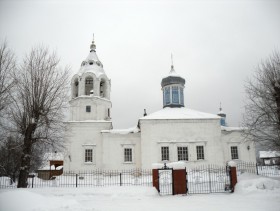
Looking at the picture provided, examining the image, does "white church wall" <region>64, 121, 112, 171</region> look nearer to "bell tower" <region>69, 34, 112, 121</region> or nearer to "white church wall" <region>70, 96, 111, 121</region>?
"white church wall" <region>70, 96, 111, 121</region>

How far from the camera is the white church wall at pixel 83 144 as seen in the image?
24.4 metres

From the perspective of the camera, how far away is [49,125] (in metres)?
15.5

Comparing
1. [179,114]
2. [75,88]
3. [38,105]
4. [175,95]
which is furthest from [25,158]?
[175,95]

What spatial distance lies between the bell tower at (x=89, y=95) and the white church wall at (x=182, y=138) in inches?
179

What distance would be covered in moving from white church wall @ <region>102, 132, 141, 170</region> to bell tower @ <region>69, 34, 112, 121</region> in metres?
2.42

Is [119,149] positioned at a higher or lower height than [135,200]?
higher

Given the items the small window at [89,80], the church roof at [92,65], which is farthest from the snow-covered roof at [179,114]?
the church roof at [92,65]

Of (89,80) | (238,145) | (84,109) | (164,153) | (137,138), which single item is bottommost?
(164,153)

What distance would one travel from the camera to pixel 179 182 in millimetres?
13172

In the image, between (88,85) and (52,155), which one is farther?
(52,155)

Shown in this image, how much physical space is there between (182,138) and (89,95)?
10440mm

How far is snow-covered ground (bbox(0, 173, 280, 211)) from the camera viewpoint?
29.0ft

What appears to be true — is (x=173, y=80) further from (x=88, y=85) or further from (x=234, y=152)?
(x=234, y=152)

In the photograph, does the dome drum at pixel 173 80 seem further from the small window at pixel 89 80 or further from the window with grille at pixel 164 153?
the small window at pixel 89 80
